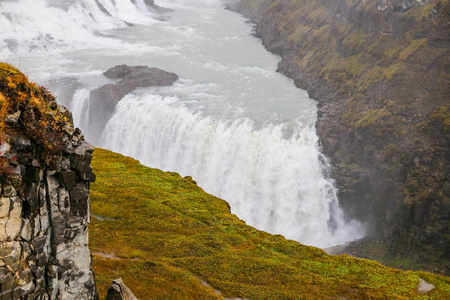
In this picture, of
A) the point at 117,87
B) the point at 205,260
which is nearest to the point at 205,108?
the point at 117,87

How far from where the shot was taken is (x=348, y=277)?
28.5 m

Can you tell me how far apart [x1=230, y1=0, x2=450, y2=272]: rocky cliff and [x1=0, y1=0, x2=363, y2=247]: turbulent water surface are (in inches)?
119

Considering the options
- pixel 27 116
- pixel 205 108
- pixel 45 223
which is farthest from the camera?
pixel 205 108

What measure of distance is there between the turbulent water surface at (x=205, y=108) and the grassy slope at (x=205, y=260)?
1297cm

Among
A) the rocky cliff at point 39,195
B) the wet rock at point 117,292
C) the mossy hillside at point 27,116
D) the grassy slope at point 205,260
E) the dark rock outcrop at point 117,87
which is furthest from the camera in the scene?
the dark rock outcrop at point 117,87

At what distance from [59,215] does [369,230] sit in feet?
143

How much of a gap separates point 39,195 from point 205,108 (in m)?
50.3

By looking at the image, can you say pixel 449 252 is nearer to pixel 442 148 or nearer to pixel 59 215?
pixel 442 148

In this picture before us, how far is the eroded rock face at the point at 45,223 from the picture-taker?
13.7 meters

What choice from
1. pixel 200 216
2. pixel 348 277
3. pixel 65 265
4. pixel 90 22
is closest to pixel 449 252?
pixel 348 277

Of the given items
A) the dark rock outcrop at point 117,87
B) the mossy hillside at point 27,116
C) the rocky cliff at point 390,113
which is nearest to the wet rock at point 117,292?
the mossy hillside at point 27,116

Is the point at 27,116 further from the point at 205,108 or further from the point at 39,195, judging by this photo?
the point at 205,108

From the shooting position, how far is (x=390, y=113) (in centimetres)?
5559

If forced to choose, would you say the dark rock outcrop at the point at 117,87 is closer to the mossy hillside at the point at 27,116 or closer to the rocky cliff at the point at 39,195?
the rocky cliff at the point at 39,195
